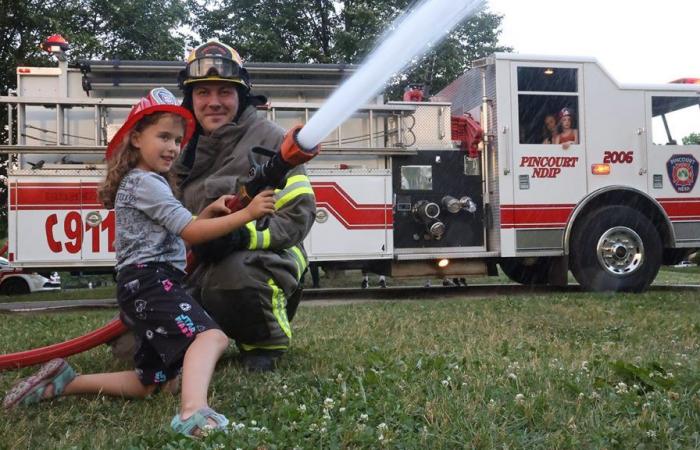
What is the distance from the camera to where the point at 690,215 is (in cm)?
859

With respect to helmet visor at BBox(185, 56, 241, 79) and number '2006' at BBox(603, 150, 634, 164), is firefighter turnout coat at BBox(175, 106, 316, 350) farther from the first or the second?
number '2006' at BBox(603, 150, 634, 164)

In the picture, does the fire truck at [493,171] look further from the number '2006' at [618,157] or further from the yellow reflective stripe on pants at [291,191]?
the yellow reflective stripe on pants at [291,191]

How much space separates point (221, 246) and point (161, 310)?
0.68 meters

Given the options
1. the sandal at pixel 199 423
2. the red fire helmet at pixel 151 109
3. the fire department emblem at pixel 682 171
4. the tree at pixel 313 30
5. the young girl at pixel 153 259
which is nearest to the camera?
the sandal at pixel 199 423

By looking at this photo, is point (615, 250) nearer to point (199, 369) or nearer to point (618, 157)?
point (618, 157)

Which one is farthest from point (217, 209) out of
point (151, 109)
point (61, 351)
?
point (61, 351)

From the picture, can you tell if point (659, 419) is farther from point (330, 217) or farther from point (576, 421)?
point (330, 217)

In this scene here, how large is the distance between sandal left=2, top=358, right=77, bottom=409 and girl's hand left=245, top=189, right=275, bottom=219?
1.18 m

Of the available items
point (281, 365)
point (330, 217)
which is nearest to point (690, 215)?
point (330, 217)

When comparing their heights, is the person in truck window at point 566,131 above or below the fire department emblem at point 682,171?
above

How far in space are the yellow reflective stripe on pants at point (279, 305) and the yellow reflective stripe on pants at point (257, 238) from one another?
20 centimetres

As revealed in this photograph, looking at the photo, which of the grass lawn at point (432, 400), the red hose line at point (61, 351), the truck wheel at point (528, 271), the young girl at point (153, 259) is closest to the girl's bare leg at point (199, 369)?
the young girl at point (153, 259)

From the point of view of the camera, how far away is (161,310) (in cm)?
270

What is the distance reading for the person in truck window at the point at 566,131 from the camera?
332 inches
